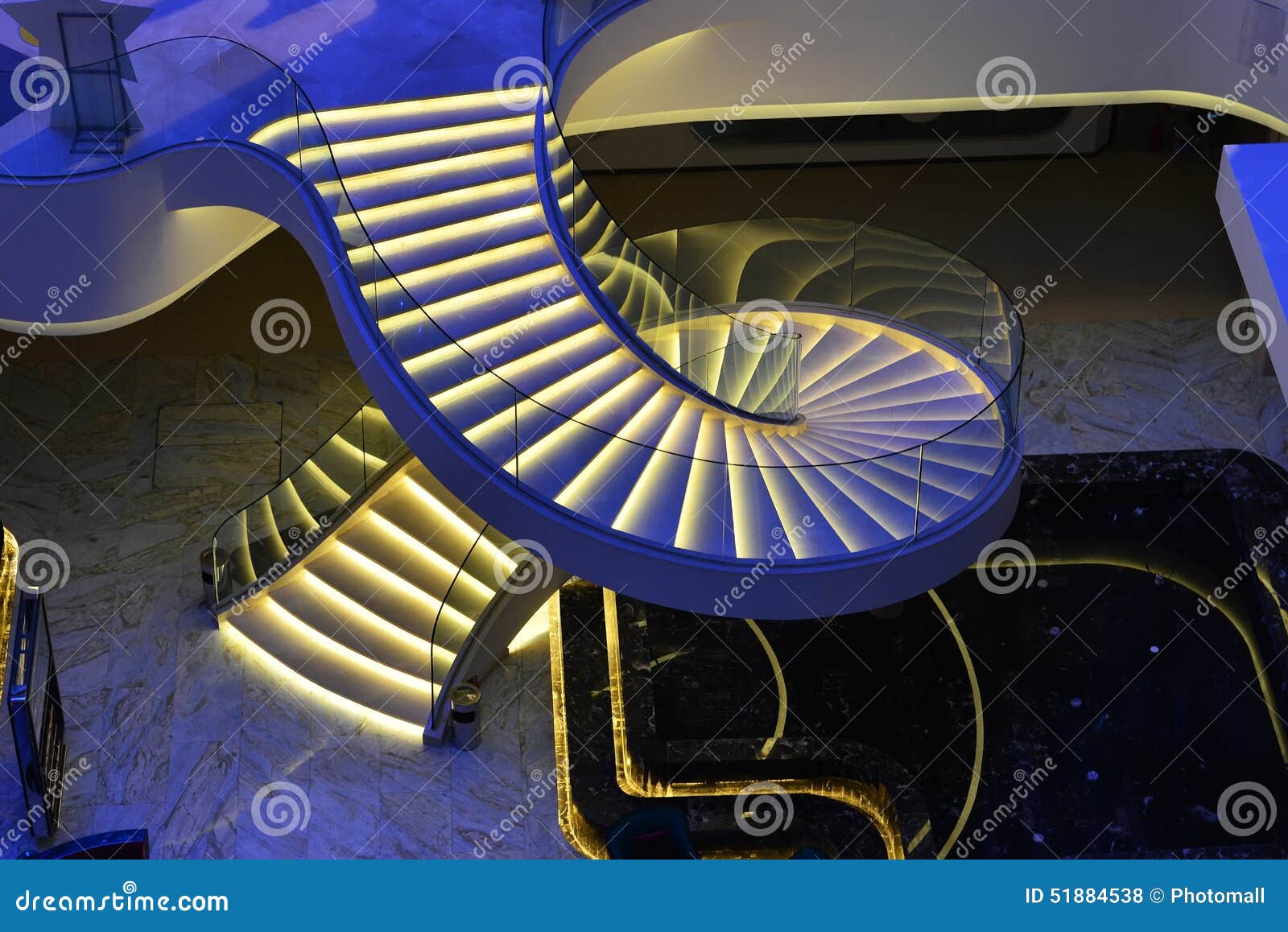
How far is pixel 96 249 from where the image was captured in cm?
1193

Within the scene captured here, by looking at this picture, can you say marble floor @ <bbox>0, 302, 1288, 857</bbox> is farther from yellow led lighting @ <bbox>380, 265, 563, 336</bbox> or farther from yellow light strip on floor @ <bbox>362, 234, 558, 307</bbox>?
yellow light strip on floor @ <bbox>362, 234, 558, 307</bbox>

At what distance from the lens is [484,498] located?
10750mm

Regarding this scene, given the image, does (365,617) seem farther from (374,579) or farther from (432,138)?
(432,138)

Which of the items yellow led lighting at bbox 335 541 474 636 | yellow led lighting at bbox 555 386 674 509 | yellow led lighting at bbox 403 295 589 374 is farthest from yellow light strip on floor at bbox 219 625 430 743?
yellow led lighting at bbox 403 295 589 374

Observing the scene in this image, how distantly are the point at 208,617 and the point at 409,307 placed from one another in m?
3.70

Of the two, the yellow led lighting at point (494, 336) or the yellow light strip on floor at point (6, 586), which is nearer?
the yellow led lighting at point (494, 336)

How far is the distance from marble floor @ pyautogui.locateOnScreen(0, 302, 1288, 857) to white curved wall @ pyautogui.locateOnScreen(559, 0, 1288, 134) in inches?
107

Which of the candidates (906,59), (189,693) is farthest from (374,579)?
(906,59)

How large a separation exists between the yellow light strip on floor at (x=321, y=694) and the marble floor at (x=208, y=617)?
0.05 metres

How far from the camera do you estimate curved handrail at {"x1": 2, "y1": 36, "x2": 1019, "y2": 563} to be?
1059 cm

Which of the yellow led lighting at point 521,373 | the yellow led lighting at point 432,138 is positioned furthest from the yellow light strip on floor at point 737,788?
the yellow led lighting at point 432,138

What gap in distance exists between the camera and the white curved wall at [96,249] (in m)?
11.6

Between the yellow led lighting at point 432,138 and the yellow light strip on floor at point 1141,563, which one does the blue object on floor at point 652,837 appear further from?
the yellow led lighting at point 432,138

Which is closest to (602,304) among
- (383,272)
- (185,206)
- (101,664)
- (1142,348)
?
(383,272)
